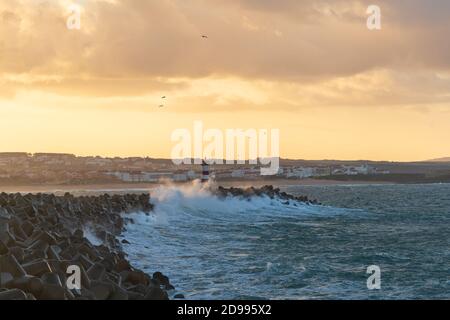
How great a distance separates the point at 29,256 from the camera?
12.4 metres

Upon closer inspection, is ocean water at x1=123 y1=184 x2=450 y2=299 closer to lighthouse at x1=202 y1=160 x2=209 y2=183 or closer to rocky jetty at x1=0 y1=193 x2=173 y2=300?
rocky jetty at x1=0 y1=193 x2=173 y2=300

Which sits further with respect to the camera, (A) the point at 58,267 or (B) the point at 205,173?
(B) the point at 205,173

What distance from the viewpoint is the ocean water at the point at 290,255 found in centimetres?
1509

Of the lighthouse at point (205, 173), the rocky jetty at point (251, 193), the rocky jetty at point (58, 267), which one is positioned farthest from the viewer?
the lighthouse at point (205, 173)

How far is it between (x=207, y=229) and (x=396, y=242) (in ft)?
29.4

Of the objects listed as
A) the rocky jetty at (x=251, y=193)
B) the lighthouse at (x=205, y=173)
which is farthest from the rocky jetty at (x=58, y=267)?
the lighthouse at (x=205, y=173)

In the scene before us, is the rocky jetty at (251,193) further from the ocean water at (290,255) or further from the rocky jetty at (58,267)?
the rocky jetty at (58,267)

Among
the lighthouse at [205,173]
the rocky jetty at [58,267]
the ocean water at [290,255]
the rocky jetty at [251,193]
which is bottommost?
the ocean water at [290,255]

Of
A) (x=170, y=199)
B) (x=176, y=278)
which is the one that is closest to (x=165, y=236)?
(x=176, y=278)

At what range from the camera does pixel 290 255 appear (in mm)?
21062

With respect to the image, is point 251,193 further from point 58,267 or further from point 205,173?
point 58,267

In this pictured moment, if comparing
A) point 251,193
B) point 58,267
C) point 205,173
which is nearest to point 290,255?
point 58,267
